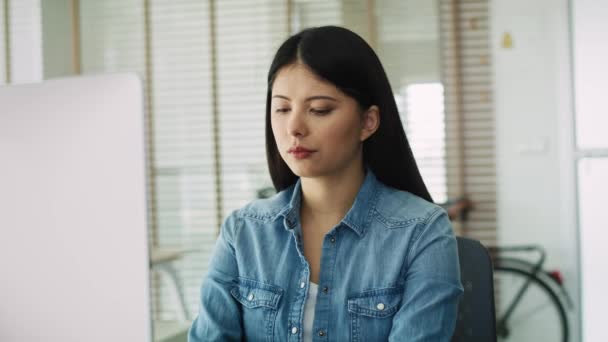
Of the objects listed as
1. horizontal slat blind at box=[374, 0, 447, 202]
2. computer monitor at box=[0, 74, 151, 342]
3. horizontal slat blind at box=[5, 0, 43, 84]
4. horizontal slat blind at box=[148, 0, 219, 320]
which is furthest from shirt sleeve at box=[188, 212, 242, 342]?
horizontal slat blind at box=[5, 0, 43, 84]

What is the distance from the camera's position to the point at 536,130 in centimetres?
366

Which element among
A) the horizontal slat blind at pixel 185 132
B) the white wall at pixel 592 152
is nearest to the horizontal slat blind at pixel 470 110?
the white wall at pixel 592 152

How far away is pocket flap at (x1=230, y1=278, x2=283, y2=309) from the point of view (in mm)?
1193

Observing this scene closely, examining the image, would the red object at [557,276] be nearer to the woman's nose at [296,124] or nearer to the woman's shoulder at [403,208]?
the woman's shoulder at [403,208]

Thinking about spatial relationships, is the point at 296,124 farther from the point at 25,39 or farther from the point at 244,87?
the point at 25,39

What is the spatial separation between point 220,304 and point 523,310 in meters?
2.94

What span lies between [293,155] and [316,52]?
0.61 ft

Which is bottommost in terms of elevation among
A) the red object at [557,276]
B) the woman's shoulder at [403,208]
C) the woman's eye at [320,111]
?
the red object at [557,276]

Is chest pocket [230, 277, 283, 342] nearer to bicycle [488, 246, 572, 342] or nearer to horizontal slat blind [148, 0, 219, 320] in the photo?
bicycle [488, 246, 572, 342]

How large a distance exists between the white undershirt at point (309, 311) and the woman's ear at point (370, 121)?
29 cm

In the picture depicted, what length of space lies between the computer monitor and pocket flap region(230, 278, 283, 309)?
17.0 inches

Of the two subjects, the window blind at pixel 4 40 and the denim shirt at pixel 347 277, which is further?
the window blind at pixel 4 40

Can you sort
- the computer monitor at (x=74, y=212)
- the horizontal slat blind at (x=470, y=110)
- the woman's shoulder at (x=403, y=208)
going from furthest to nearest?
the horizontal slat blind at (x=470, y=110) < the woman's shoulder at (x=403, y=208) < the computer monitor at (x=74, y=212)

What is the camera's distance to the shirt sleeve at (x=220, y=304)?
3.91 feet
